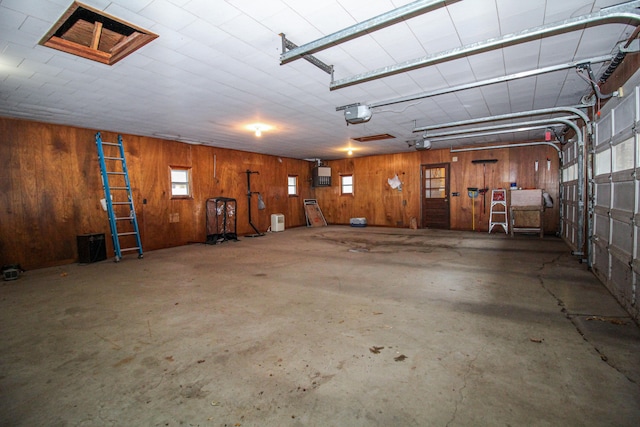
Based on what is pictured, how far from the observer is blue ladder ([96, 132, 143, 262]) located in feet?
18.5

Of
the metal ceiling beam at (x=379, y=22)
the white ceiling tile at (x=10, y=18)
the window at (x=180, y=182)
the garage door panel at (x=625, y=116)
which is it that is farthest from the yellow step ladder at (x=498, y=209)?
the white ceiling tile at (x=10, y=18)

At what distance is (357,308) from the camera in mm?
2955

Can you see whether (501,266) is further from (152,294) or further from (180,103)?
(180,103)

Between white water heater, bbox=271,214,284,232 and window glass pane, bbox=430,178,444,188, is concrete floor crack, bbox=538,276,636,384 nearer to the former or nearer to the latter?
window glass pane, bbox=430,178,444,188

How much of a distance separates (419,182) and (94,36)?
349 inches

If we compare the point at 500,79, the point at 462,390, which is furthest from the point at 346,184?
the point at 462,390

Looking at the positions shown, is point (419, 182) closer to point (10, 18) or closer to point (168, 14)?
point (168, 14)

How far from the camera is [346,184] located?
1143 centimetres

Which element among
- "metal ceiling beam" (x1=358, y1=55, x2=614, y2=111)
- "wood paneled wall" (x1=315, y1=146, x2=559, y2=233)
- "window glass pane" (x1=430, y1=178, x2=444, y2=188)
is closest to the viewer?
"metal ceiling beam" (x1=358, y1=55, x2=614, y2=111)

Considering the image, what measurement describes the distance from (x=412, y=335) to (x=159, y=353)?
1972 mm

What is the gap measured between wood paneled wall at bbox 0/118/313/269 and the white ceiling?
504 mm

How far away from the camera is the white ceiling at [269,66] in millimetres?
2342

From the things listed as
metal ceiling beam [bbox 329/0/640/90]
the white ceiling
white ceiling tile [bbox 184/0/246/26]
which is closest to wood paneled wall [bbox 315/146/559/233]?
the white ceiling

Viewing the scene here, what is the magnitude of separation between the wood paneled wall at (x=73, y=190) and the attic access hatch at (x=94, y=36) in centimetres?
351
